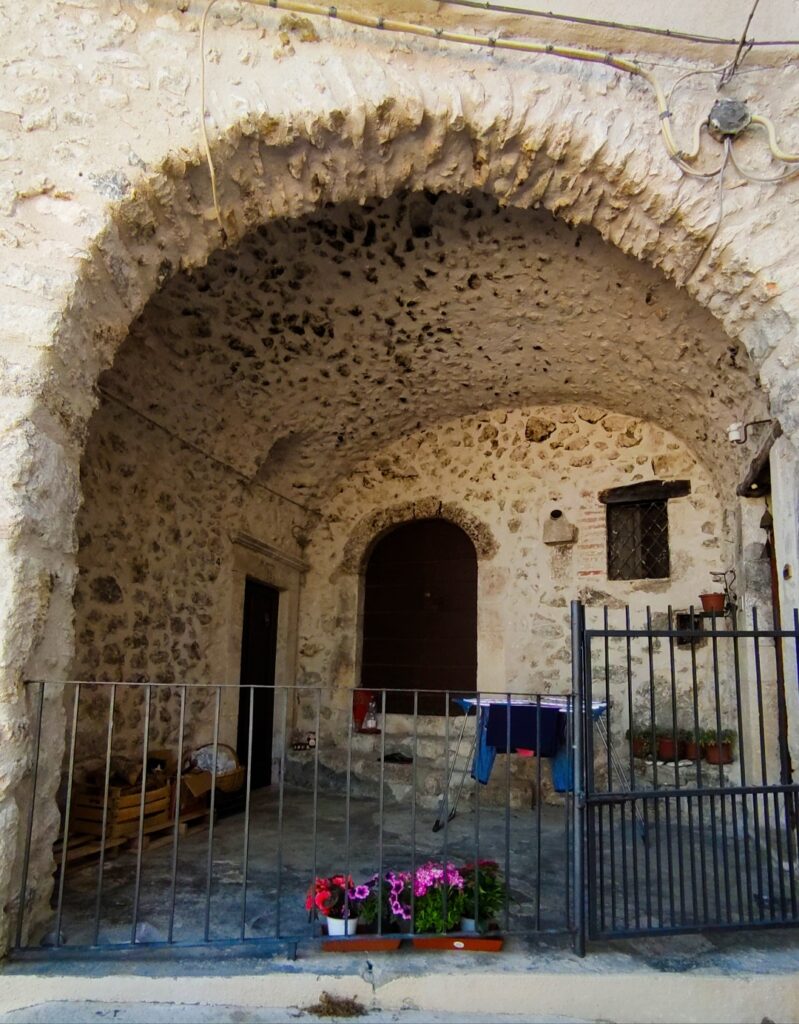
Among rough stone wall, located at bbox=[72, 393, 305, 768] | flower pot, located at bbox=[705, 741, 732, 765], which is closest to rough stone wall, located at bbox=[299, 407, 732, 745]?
flower pot, located at bbox=[705, 741, 732, 765]

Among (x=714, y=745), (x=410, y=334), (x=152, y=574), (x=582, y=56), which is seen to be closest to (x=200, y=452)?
(x=152, y=574)

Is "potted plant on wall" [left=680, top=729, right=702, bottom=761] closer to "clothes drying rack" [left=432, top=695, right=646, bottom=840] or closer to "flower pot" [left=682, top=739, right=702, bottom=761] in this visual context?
"flower pot" [left=682, top=739, right=702, bottom=761]

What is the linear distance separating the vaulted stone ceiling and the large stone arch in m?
0.69

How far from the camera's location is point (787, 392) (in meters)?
3.30

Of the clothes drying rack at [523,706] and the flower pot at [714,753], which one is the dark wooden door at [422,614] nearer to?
the clothes drying rack at [523,706]

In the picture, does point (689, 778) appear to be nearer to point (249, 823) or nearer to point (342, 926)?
point (249, 823)

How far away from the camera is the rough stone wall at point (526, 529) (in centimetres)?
579

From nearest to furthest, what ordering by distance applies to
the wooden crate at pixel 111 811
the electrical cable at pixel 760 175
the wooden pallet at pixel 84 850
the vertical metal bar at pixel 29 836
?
the vertical metal bar at pixel 29 836 → the electrical cable at pixel 760 175 → the wooden pallet at pixel 84 850 → the wooden crate at pixel 111 811

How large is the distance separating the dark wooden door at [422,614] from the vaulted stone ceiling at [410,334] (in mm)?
1233

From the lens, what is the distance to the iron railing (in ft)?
9.05

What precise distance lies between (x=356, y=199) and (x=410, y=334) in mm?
1732

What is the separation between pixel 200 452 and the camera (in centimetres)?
541

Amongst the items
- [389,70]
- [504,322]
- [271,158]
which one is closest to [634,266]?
[504,322]

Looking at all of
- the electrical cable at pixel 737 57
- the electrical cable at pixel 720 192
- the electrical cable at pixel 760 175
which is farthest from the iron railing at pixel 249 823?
the electrical cable at pixel 737 57
